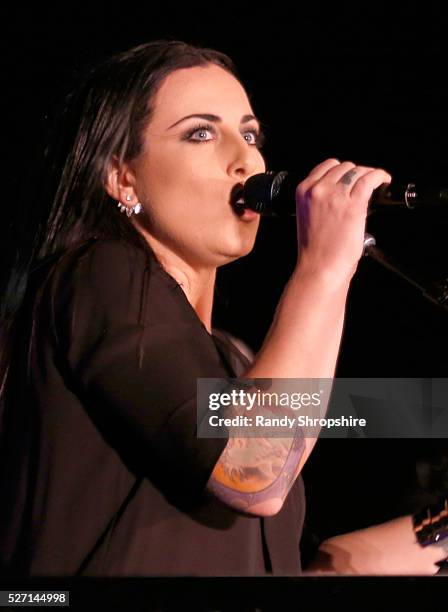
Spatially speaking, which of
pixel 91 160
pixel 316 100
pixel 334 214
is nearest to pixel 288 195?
pixel 334 214

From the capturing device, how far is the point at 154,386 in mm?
1045

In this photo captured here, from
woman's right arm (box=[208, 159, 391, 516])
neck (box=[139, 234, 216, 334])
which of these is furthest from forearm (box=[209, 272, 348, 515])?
neck (box=[139, 234, 216, 334])

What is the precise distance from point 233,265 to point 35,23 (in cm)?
61

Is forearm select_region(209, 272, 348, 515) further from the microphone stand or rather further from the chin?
A: the chin

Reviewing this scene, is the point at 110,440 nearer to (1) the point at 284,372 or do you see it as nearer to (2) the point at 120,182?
(1) the point at 284,372

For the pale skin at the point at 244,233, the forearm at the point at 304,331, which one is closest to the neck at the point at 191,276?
the pale skin at the point at 244,233

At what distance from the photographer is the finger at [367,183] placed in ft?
3.56

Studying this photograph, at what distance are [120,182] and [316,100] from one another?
1.95 feet

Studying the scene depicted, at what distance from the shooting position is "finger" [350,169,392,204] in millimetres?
1085

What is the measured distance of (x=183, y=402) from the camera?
1037 millimetres

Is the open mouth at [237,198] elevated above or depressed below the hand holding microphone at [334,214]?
above

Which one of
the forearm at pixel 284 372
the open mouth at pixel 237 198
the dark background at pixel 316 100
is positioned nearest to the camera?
the forearm at pixel 284 372

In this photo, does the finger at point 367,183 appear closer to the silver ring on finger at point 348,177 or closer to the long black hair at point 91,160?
the silver ring on finger at point 348,177

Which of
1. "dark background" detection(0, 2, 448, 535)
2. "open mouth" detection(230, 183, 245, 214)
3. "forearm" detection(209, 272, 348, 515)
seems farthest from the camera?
"dark background" detection(0, 2, 448, 535)
